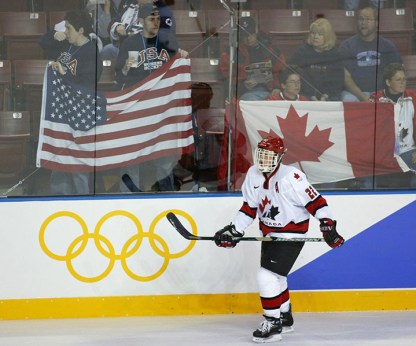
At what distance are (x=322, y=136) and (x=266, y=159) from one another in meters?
0.82

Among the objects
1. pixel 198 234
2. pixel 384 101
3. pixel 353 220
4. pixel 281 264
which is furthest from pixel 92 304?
pixel 384 101

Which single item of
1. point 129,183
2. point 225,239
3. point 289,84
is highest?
point 289,84

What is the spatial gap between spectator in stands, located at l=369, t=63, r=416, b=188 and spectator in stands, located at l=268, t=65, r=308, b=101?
465 millimetres

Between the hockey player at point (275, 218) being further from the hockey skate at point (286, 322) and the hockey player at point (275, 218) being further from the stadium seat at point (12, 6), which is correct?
the stadium seat at point (12, 6)

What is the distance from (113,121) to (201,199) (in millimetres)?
687

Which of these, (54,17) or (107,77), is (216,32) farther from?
(54,17)

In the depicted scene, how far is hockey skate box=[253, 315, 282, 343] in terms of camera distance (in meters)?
5.74

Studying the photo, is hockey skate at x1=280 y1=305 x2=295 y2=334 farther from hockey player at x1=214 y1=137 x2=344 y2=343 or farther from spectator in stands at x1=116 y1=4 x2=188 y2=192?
spectator in stands at x1=116 y1=4 x2=188 y2=192

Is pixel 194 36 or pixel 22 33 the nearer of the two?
pixel 22 33

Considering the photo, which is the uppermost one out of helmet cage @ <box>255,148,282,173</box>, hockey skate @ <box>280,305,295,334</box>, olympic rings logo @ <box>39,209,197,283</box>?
helmet cage @ <box>255,148,282,173</box>

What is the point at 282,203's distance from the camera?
582cm

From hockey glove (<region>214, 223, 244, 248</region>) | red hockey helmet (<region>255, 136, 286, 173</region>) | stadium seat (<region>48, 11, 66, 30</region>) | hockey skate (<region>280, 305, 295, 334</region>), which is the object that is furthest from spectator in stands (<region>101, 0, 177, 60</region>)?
hockey skate (<region>280, 305, 295, 334</region>)

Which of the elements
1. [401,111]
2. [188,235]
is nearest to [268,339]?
[188,235]

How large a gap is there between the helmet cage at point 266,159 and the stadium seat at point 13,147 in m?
1.36
